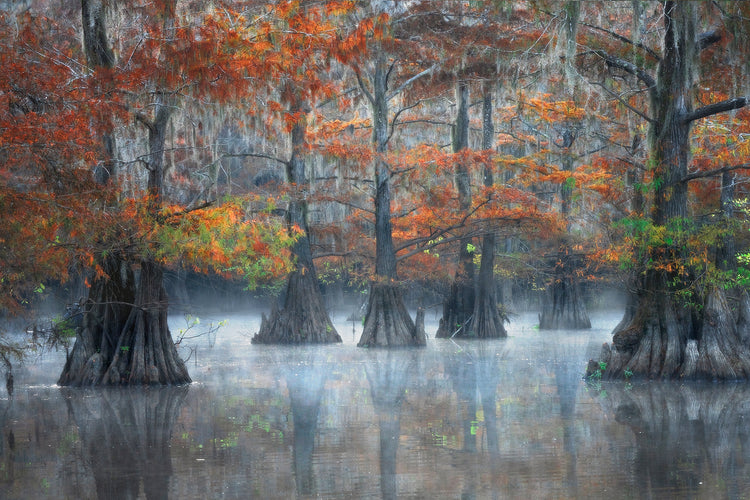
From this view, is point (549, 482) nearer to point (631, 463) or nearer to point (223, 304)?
point (631, 463)

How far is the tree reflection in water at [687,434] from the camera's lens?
5859 millimetres

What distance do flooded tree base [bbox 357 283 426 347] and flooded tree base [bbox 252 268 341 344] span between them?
1.59 m

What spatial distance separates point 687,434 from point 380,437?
2539 millimetres

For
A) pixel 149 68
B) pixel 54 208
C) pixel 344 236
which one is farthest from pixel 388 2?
pixel 54 208

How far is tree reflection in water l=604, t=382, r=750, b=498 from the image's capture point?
19.2 ft

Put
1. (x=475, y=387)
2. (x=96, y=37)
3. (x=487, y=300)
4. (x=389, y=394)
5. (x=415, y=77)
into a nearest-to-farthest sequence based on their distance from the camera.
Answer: (x=389, y=394) < (x=475, y=387) < (x=96, y=37) < (x=415, y=77) < (x=487, y=300)

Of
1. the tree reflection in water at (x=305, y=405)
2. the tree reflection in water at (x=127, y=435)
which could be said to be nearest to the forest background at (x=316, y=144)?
the tree reflection in water at (x=127, y=435)

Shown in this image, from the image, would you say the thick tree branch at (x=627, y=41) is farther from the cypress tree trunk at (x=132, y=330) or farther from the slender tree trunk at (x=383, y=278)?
the slender tree trunk at (x=383, y=278)

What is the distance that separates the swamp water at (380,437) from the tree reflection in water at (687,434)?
0.02 metres

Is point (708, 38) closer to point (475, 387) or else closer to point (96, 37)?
point (475, 387)

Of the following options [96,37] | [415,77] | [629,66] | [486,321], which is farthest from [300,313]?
[629,66]

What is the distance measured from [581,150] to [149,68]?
15.3m

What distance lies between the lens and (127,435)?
316 inches

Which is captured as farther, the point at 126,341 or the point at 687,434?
the point at 126,341
